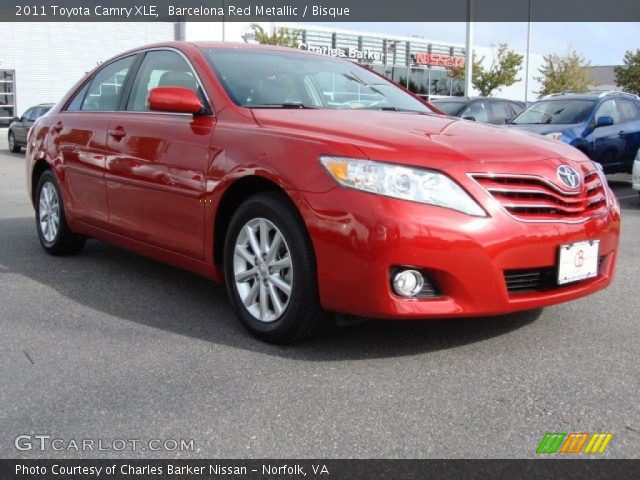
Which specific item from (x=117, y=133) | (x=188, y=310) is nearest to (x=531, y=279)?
(x=188, y=310)

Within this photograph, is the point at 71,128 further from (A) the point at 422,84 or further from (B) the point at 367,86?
(A) the point at 422,84

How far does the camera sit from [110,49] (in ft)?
138

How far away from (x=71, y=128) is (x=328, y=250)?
3024mm

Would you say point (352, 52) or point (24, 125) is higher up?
point (352, 52)

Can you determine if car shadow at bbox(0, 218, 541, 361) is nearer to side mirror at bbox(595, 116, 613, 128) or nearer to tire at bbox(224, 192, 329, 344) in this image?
tire at bbox(224, 192, 329, 344)

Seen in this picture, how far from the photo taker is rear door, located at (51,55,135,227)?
17.5ft

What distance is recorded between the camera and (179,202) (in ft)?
14.7

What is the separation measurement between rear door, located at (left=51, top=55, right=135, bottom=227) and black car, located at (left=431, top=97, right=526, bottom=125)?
8.91 m

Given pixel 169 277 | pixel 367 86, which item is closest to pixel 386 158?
pixel 367 86

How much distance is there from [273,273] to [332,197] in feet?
1.93

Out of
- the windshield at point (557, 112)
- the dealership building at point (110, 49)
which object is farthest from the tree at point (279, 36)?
the windshield at point (557, 112)

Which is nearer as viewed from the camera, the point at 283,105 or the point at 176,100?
the point at 176,100

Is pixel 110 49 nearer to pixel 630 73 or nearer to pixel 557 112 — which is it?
pixel 630 73
